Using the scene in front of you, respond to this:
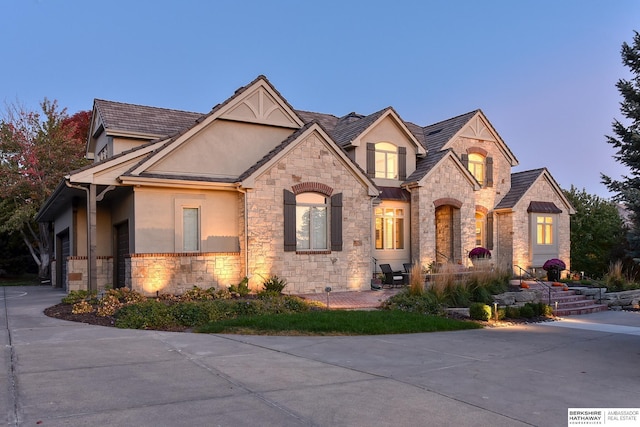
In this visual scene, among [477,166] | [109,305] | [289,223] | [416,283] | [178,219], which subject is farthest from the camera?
[477,166]

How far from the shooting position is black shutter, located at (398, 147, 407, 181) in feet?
76.7

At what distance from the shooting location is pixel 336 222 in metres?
18.1

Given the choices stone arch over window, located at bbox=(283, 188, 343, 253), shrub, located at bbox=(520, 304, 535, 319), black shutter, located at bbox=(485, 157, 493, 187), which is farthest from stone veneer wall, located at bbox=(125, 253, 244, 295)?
black shutter, located at bbox=(485, 157, 493, 187)

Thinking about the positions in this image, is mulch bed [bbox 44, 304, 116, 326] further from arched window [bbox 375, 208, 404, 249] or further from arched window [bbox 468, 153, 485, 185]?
arched window [bbox 468, 153, 485, 185]

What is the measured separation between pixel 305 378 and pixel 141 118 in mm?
15161

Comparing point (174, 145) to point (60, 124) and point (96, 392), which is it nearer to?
point (96, 392)

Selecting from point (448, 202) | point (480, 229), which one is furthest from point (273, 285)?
point (480, 229)

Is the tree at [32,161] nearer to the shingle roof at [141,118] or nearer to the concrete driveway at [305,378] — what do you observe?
the shingle roof at [141,118]

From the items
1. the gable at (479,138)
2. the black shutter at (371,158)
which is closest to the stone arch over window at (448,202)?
the gable at (479,138)

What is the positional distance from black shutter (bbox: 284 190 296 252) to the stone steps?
8.35 meters

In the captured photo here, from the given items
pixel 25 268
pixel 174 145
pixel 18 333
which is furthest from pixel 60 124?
pixel 18 333

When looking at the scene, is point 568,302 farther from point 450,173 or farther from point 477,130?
point 477,130

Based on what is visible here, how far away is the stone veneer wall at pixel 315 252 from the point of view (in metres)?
16.9

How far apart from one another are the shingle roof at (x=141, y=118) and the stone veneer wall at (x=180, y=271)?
5.01 meters
